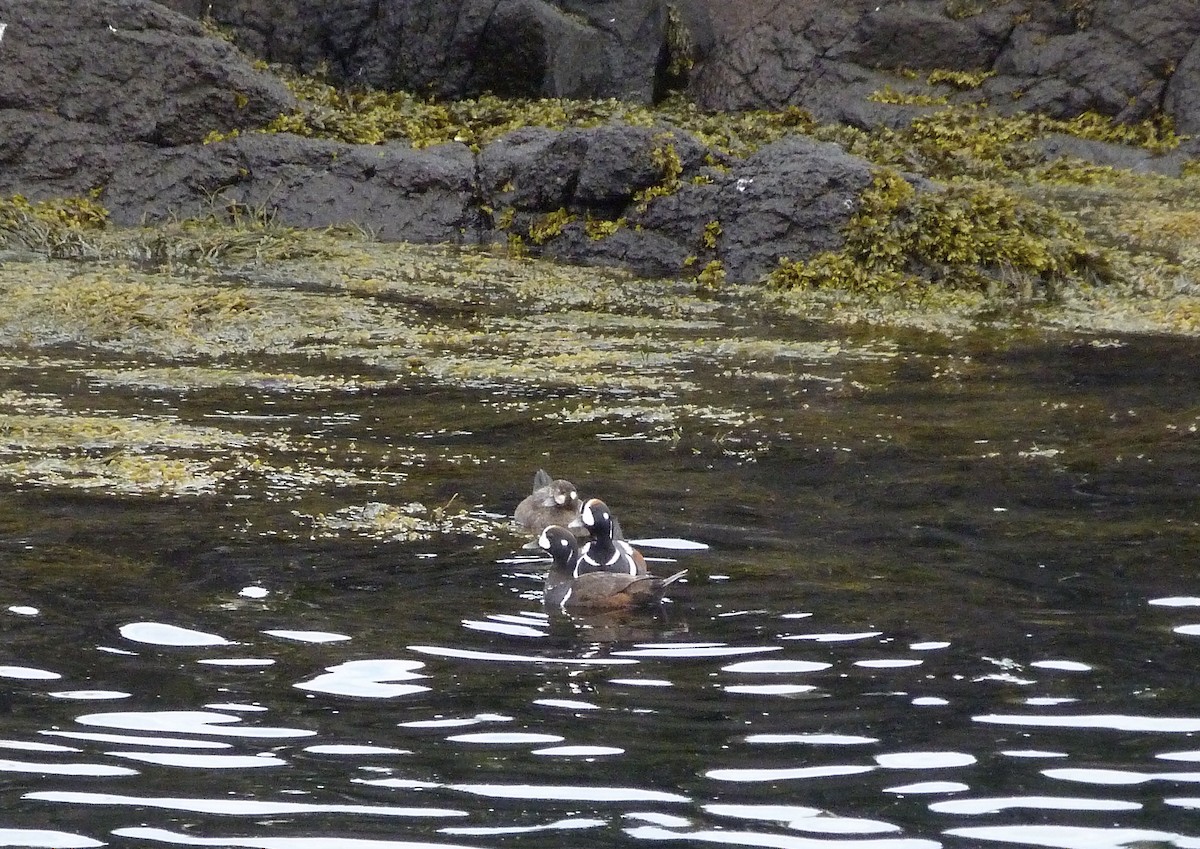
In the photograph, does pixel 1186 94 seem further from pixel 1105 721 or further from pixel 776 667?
pixel 1105 721

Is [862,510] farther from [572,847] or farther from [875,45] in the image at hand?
[875,45]

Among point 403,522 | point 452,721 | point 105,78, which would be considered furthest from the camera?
point 105,78

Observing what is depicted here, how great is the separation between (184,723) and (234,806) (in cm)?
64

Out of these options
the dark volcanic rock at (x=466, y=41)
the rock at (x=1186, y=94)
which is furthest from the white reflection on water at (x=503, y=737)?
the rock at (x=1186, y=94)

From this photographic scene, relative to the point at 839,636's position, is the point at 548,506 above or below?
above

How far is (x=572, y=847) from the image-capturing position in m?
4.02

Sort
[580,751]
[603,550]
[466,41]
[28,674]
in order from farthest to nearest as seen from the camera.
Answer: [466,41] → [603,550] → [28,674] → [580,751]

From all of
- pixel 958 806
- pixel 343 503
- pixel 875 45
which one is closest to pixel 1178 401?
pixel 343 503

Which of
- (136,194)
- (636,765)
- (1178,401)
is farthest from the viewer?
(136,194)

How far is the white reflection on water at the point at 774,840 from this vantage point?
13.2 feet

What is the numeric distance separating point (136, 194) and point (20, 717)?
457 inches

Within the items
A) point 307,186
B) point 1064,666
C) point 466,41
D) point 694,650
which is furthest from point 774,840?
point 466,41

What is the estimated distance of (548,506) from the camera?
285 inches

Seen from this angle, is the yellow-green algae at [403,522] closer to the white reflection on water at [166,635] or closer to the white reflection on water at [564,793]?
the white reflection on water at [166,635]
